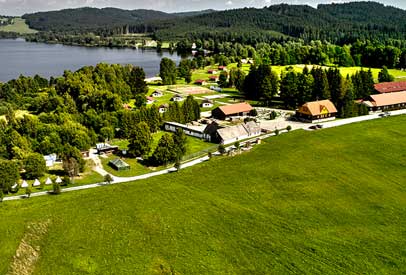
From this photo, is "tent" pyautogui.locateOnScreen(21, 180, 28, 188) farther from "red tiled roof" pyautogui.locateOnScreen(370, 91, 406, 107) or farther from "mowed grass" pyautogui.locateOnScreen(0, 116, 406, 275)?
"red tiled roof" pyautogui.locateOnScreen(370, 91, 406, 107)

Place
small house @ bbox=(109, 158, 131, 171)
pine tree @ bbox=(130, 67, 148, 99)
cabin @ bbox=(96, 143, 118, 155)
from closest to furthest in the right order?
small house @ bbox=(109, 158, 131, 171)
cabin @ bbox=(96, 143, 118, 155)
pine tree @ bbox=(130, 67, 148, 99)

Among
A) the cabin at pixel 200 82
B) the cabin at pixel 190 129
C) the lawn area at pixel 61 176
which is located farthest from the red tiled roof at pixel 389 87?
the lawn area at pixel 61 176

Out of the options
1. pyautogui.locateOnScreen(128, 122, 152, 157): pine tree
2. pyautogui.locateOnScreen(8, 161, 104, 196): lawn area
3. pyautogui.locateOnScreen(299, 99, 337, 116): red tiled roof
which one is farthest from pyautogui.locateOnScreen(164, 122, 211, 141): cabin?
pyautogui.locateOnScreen(299, 99, 337, 116): red tiled roof

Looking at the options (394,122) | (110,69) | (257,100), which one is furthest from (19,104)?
(394,122)

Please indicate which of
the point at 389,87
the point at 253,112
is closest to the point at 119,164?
the point at 253,112

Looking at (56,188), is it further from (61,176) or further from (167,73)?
(167,73)

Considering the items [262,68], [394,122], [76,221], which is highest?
[262,68]

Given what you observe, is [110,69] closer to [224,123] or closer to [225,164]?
[224,123]
